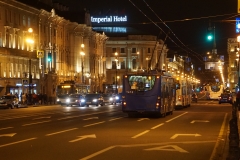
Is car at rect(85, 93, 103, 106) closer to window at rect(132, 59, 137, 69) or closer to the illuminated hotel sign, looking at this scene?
window at rect(132, 59, 137, 69)

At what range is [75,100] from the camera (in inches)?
2539

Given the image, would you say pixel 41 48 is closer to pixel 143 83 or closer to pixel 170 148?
pixel 143 83

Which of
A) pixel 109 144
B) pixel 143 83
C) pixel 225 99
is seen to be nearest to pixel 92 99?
pixel 225 99

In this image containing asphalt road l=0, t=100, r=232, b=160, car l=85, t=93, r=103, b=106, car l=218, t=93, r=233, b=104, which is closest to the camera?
asphalt road l=0, t=100, r=232, b=160

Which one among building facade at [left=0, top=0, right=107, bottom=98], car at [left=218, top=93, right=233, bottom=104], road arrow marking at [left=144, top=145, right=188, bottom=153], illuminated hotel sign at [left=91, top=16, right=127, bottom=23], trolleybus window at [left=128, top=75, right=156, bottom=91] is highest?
illuminated hotel sign at [left=91, top=16, right=127, bottom=23]

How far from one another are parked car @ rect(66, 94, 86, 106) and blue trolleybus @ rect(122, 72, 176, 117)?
1154 inches

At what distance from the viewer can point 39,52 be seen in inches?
2491

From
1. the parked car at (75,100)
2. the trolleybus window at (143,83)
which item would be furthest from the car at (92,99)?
the trolleybus window at (143,83)

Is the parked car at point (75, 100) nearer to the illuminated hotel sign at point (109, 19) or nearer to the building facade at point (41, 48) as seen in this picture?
the building facade at point (41, 48)

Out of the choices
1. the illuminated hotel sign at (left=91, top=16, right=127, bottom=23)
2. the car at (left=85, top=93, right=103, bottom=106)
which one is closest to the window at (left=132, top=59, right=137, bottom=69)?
the illuminated hotel sign at (left=91, top=16, right=127, bottom=23)

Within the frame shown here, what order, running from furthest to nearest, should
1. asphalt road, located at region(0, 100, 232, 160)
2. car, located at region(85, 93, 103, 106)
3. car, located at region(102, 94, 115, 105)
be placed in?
car, located at region(102, 94, 115, 105), car, located at region(85, 93, 103, 106), asphalt road, located at region(0, 100, 232, 160)

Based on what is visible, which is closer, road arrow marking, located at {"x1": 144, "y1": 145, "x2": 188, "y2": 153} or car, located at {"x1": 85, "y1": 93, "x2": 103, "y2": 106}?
road arrow marking, located at {"x1": 144, "y1": 145, "x2": 188, "y2": 153}

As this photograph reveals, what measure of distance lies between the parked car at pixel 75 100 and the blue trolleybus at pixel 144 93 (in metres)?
29.3

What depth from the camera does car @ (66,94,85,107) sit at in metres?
→ 64.3
